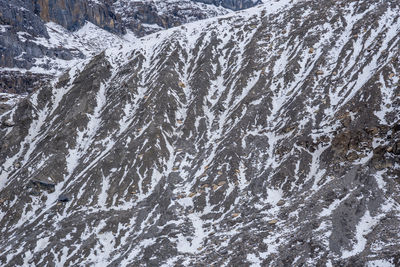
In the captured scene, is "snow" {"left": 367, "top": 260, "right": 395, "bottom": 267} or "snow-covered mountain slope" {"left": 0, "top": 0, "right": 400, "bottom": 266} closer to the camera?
"snow" {"left": 367, "top": 260, "right": 395, "bottom": 267}

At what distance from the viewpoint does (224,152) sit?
223 ft

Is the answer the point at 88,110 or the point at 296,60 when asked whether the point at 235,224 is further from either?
the point at 88,110

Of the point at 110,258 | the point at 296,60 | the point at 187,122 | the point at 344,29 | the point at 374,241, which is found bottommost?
the point at 110,258

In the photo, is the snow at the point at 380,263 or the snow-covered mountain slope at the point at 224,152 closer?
the snow at the point at 380,263

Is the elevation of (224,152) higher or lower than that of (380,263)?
higher

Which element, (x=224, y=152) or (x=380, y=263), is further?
(x=224, y=152)

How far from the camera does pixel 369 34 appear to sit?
8000 centimetres

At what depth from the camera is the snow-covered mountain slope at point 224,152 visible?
48.3 meters

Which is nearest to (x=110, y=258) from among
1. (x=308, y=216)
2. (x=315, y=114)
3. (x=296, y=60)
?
(x=308, y=216)

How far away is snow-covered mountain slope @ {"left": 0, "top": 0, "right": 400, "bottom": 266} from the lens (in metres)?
48.3

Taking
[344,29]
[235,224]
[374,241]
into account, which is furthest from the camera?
[344,29]

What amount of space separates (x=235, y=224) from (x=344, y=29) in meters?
60.3

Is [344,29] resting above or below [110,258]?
above

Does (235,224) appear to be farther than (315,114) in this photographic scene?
No
